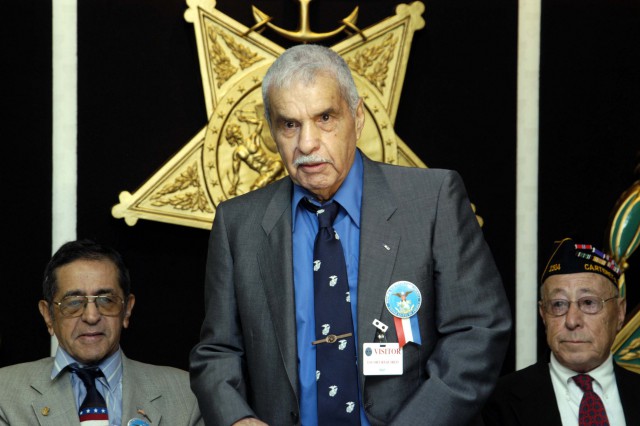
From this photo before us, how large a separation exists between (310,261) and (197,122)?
5.19 ft

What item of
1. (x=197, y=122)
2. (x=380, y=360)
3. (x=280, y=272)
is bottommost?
(x=380, y=360)

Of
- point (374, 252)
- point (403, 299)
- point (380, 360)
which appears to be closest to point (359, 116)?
point (374, 252)

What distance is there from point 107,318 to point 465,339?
1310 millimetres

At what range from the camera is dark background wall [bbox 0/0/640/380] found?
3918mm

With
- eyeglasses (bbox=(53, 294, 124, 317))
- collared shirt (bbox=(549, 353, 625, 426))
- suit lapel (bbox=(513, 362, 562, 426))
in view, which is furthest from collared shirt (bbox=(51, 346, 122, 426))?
collared shirt (bbox=(549, 353, 625, 426))

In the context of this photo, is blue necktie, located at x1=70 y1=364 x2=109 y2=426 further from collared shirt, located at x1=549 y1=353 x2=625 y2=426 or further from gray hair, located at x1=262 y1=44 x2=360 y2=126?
collared shirt, located at x1=549 y1=353 x2=625 y2=426

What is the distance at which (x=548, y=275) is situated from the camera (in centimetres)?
350

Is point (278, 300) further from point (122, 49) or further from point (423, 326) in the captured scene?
point (122, 49)

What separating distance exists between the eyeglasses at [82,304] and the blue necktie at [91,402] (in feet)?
0.54

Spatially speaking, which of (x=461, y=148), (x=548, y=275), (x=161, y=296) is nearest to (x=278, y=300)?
(x=548, y=275)

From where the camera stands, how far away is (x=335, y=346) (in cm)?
245

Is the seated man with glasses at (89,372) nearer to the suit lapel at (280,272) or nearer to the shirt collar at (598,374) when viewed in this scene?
the suit lapel at (280,272)

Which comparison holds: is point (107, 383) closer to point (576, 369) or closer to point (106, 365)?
point (106, 365)

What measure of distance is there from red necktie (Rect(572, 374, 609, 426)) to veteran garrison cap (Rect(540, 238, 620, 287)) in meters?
0.33
